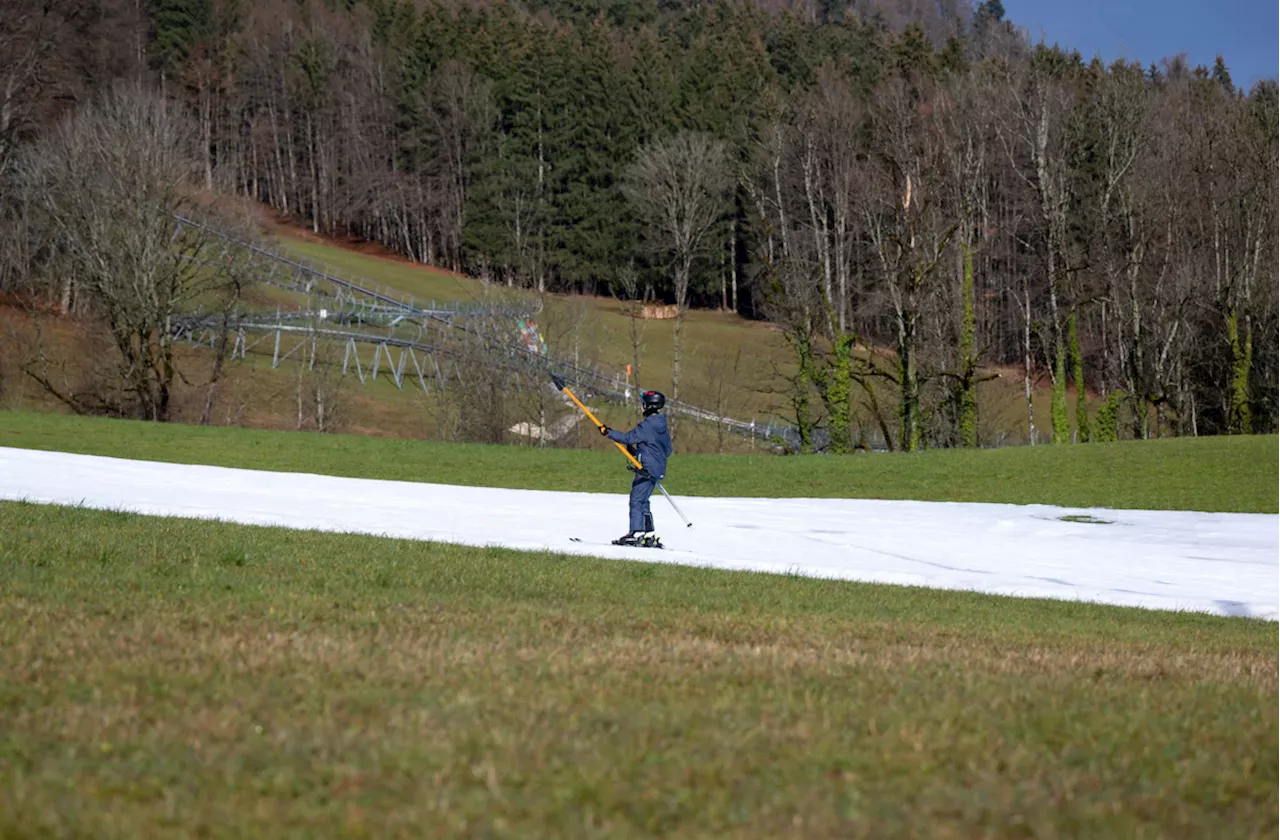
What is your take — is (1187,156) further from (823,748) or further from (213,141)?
(213,141)

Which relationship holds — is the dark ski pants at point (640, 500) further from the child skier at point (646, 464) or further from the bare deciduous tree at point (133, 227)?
the bare deciduous tree at point (133, 227)

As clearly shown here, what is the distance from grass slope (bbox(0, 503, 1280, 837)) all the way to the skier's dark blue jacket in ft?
22.0

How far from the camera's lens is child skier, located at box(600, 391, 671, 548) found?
18781 mm

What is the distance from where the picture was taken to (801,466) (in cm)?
3428

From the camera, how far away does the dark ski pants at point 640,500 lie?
61.8 ft

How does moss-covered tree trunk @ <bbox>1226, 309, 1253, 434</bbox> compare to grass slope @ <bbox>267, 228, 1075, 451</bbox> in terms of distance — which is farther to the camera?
grass slope @ <bbox>267, 228, 1075, 451</bbox>

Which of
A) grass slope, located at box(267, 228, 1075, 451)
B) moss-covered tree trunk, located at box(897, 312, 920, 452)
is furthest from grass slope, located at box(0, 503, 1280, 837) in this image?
grass slope, located at box(267, 228, 1075, 451)

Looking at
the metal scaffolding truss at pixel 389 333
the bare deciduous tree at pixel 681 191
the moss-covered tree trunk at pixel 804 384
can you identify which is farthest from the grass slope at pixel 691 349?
the moss-covered tree trunk at pixel 804 384

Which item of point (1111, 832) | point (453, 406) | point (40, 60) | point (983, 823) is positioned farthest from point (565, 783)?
point (40, 60)

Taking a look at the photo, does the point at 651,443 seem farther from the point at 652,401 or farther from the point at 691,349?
the point at 691,349

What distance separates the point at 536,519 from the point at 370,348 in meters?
60.0

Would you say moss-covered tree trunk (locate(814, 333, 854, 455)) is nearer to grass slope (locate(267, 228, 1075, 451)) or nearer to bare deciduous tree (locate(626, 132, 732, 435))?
grass slope (locate(267, 228, 1075, 451))

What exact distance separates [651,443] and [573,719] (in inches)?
477

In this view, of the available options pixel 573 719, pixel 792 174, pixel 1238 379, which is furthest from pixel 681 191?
pixel 573 719
